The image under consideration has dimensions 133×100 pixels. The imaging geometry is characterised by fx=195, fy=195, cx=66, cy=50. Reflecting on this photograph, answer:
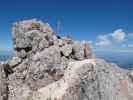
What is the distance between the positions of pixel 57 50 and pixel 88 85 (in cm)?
932

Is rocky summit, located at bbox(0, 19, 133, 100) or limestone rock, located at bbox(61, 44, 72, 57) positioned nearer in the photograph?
rocky summit, located at bbox(0, 19, 133, 100)

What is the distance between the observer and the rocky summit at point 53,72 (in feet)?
90.2

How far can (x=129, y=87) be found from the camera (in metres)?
32.3

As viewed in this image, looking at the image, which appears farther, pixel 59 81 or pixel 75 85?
pixel 59 81

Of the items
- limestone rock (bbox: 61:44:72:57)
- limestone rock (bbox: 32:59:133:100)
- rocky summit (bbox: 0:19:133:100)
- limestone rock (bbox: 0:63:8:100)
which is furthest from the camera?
limestone rock (bbox: 61:44:72:57)

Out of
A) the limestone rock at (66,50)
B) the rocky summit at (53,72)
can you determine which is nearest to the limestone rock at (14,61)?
the rocky summit at (53,72)

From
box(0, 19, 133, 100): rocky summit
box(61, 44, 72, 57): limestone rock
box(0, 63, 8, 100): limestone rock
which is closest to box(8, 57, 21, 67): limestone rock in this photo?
box(0, 19, 133, 100): rocky summit

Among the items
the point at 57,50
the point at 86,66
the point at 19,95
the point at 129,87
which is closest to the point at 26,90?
the point at 19,95

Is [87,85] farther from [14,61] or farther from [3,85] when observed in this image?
[14,61]

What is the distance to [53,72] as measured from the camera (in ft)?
104

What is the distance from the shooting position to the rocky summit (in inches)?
1083

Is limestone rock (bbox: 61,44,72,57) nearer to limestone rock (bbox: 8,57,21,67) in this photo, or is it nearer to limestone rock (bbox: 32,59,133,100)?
limestone rock (bbox: 32,59,133,100)

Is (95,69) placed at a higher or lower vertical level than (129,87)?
higher

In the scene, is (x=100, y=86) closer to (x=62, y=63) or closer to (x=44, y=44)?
(x=62, y=63)
